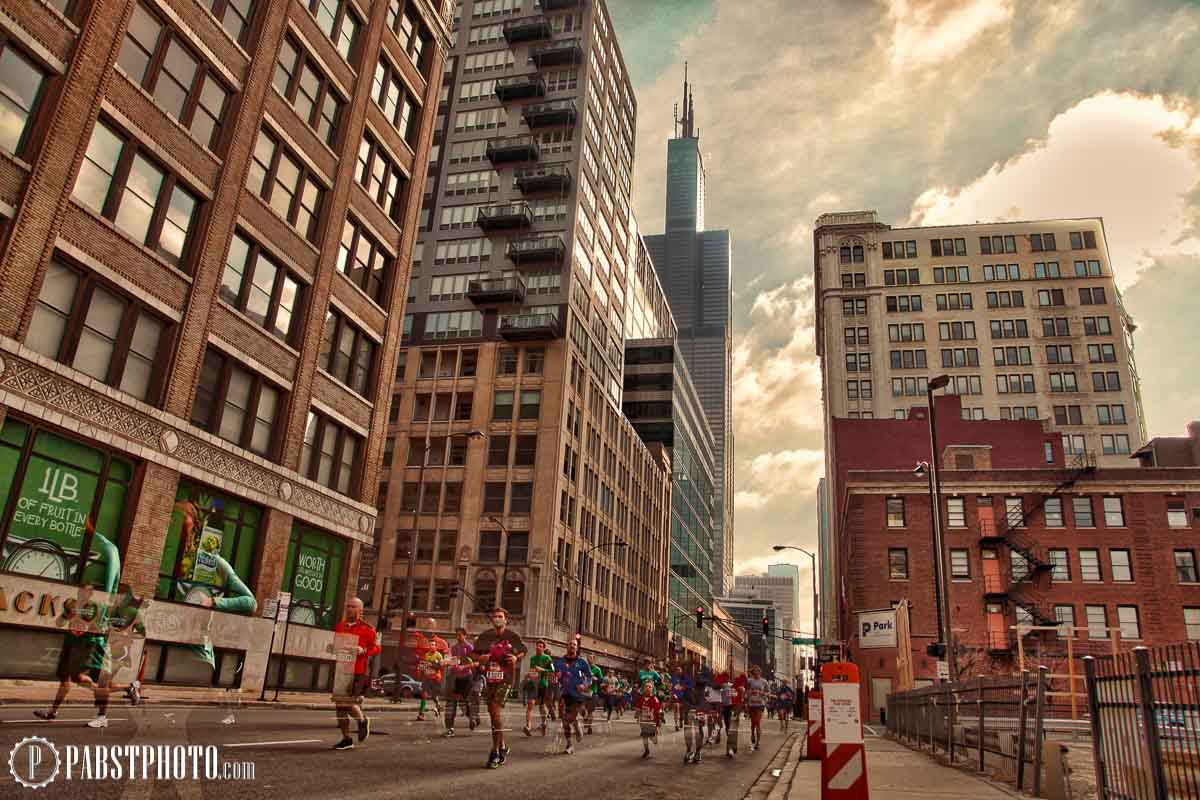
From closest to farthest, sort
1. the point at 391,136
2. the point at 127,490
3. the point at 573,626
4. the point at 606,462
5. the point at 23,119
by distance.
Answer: the point at 23,119 < the point at 127,490 < the point at 391,136 < the point at 573,626 < the point at 606,462

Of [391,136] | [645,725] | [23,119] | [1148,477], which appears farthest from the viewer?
[1148,477]

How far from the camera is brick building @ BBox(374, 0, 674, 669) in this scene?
60.4m

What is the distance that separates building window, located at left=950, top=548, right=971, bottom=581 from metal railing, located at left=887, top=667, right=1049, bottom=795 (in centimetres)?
3568

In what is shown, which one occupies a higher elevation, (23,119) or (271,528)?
(23,119)

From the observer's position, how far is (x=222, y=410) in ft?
75.6

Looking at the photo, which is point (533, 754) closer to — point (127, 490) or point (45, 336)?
point (127, 490)

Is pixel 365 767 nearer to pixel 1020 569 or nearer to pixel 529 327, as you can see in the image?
pixel 1020 569

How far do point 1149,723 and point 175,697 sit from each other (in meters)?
19.7

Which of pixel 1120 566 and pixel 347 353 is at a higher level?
pixel 347 353

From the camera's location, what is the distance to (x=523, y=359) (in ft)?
216

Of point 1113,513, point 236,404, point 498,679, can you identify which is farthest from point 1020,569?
point 498,679

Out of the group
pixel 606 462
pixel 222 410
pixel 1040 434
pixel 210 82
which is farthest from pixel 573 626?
pixel 210 82

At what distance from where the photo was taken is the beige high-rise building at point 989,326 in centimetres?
8650

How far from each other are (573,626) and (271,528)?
41.5 m
